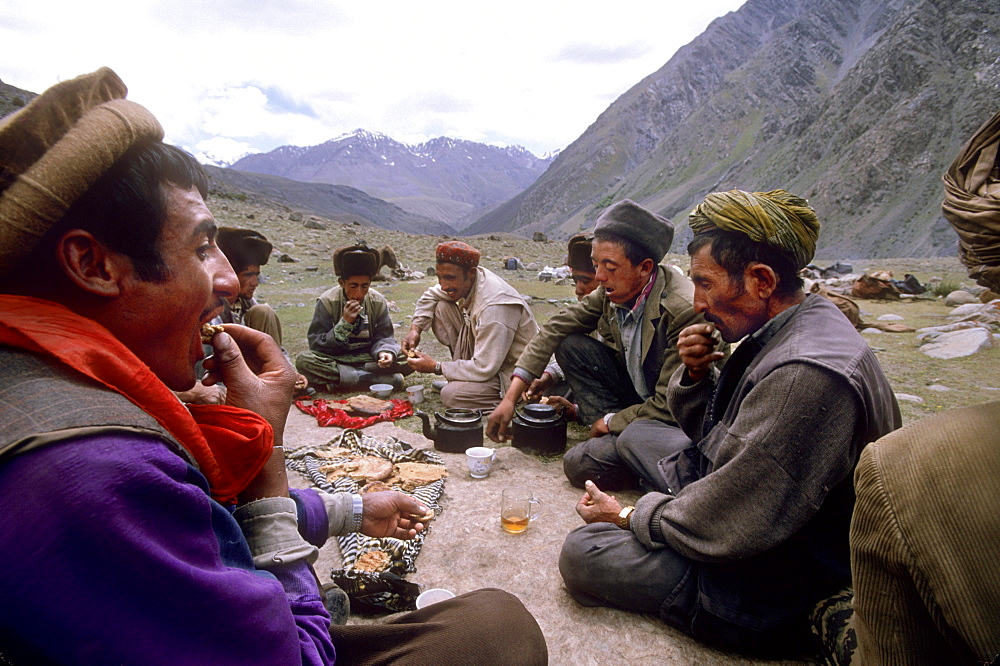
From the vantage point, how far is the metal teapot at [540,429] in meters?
4.07

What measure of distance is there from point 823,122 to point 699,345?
54.0 meters

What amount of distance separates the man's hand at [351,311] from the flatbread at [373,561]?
331 centimetres

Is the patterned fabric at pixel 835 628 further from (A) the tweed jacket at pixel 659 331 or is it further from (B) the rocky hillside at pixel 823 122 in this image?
(B) the rocky hillside at pixel 823 122

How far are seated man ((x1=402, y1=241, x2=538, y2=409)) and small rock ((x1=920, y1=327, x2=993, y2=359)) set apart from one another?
6.05 m

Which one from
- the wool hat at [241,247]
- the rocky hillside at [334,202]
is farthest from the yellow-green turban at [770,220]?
the rocky hillside at [334,202]

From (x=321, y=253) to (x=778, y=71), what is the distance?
269 feet

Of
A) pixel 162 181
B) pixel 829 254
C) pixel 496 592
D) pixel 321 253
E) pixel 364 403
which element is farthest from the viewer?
pixel 829 254

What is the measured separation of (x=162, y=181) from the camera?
114cm

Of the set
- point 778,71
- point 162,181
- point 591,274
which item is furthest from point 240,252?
point 778,71

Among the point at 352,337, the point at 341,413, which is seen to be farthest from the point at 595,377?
the point at 352,337

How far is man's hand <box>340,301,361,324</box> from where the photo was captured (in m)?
5.54

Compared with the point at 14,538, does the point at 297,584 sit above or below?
below

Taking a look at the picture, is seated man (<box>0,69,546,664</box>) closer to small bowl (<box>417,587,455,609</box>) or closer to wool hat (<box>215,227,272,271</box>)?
small bowl (<box>417,587,455,609</box>)

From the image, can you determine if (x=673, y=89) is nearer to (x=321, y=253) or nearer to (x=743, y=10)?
(x=743, y=10)
